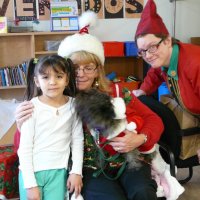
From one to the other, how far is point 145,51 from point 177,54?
165mm

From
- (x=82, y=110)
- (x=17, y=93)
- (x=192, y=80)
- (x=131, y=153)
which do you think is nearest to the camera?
(x=82, y=110)

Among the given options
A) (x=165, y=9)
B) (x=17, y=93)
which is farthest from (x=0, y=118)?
(x=165, y=9)

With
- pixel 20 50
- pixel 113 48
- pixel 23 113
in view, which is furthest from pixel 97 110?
pixel 20 50

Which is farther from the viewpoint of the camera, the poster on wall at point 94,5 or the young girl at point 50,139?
the poster on wall at point 94,5

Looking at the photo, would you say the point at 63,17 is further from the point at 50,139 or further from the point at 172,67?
the point at 50,139

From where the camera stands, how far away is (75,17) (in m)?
3.50

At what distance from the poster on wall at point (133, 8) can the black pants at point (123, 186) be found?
9.52ft

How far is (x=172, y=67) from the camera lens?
1.54m

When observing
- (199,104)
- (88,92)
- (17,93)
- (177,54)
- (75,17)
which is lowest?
(17,93)

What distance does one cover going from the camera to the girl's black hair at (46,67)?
1.26m

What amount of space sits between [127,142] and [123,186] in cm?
20

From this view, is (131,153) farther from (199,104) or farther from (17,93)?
(17,93)

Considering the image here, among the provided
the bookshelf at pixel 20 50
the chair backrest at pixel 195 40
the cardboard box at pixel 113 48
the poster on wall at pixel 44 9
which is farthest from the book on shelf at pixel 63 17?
the chair backrest at pixel 195 40

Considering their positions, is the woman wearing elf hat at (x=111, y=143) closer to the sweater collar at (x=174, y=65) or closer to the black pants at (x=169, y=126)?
the black pants at (x=169, y=126)
